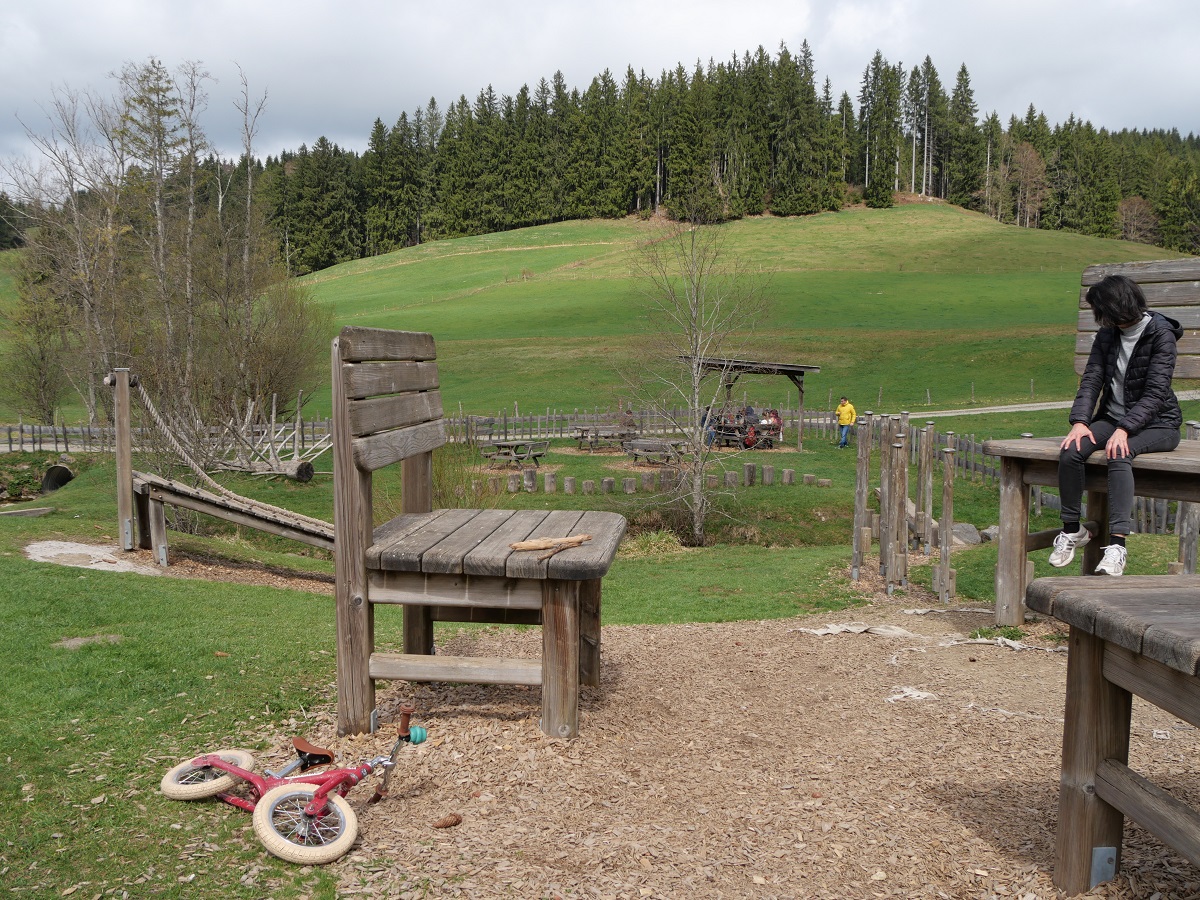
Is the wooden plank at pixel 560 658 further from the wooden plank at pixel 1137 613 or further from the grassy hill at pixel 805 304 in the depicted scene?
the grassy hill at pixel 805 304

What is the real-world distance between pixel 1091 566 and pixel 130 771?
599 cm

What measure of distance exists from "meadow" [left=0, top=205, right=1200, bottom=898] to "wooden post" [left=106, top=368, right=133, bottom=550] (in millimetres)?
1182

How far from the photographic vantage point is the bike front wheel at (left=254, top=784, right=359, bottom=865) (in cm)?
316

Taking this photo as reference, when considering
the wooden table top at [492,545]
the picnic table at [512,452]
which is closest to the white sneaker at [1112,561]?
the wooden table top at [492,545]

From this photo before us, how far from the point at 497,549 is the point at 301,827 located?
4.48 feet

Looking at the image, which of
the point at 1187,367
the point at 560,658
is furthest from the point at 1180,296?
the point at 560,658

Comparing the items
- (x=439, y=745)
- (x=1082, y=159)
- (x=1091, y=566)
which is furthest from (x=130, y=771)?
(x=1082, y=159)

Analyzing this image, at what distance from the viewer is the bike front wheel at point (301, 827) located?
3.16m

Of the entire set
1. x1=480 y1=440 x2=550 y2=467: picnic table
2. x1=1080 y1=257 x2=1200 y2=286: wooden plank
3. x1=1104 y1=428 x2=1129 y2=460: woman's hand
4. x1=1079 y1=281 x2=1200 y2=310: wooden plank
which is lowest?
x1=480 y1=440 x2=550 y2=467: picnic table

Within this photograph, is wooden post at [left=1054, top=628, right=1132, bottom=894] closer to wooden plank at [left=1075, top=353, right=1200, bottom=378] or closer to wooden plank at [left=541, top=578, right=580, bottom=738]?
wooden plank at [left=541, top=578, right=580, bottom=738]

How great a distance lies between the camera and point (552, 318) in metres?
60.0

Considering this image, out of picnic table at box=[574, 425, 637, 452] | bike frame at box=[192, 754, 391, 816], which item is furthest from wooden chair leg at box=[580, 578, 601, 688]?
picnic table at box=[574, 425, 637, 452]

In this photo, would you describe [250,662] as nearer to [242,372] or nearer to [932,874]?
[932,874]

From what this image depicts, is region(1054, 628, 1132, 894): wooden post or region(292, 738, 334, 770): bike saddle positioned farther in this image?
region(292, 738, 334, 770): bike saddle
